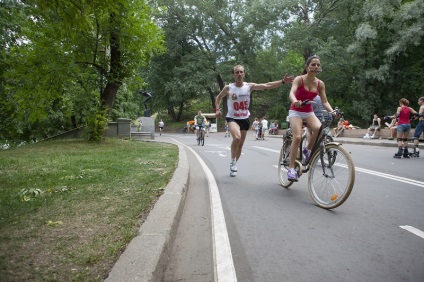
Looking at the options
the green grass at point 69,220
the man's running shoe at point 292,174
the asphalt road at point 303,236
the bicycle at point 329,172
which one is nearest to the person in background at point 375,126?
the asphalt road at point 303,236

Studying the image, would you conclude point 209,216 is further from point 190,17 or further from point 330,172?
point 190,17

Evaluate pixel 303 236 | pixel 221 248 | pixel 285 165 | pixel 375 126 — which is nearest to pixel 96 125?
pixel 285 165

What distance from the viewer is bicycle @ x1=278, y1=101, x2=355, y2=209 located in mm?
3992

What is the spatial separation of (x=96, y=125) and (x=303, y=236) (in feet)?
40.6

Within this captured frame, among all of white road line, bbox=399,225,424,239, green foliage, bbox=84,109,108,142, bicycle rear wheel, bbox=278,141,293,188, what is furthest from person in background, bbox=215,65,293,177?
green foliage, bbox=84,109,108,142

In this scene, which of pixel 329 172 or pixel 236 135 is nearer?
pixel 329 172

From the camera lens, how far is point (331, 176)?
425 centimetres

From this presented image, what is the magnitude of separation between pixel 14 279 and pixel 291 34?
36652 mm

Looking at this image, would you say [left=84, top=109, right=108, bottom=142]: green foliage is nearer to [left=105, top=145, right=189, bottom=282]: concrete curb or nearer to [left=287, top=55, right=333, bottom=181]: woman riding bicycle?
[left=287, top=55, right=333, bottom=181]: woman riding bicycle

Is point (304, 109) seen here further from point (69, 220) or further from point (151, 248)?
point (69, 220)

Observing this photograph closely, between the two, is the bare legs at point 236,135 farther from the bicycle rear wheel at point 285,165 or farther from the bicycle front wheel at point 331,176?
the bicycle front wheel at point 331,176

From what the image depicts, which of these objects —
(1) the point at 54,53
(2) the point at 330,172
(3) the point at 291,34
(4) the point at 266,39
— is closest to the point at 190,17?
(4) the point at 266,39

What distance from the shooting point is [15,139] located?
105 feet

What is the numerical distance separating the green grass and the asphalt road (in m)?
0.53
